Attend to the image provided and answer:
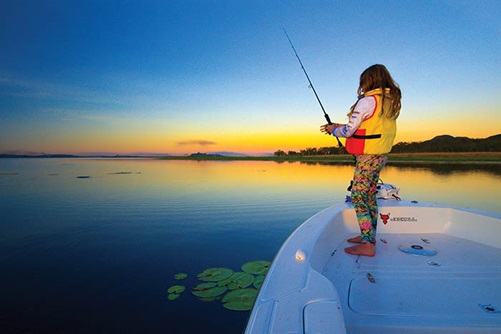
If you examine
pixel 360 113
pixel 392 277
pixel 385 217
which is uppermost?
pixel 360 113

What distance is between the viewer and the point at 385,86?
2.45m

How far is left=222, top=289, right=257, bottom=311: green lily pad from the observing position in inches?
118

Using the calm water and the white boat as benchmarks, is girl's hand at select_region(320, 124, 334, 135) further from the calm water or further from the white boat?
the calm water

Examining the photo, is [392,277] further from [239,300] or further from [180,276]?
[180,276]

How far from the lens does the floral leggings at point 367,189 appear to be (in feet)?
8.51

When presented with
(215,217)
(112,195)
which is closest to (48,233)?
(215,217)

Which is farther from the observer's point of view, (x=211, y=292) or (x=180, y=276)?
(x=180, y=276)

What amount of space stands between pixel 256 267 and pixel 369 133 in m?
2.83

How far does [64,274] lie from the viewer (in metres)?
3.87

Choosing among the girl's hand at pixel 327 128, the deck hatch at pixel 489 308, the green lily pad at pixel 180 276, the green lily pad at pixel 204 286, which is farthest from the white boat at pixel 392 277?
the green lily pad at pixel 180 276

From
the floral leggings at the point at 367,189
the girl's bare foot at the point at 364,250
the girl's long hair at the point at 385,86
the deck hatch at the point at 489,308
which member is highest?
the girl's long hair at the point at 385,86

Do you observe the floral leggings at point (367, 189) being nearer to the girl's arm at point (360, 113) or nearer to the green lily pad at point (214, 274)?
the girl's arm at point (360, 113)

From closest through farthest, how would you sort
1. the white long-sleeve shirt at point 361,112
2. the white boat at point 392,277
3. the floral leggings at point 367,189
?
the white boat at point 392,277, the white long-sleeve shirt at point 361,112, the floral leggings at point 367,189

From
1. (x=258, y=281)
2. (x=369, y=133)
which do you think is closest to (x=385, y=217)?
(x=369, y=133)
